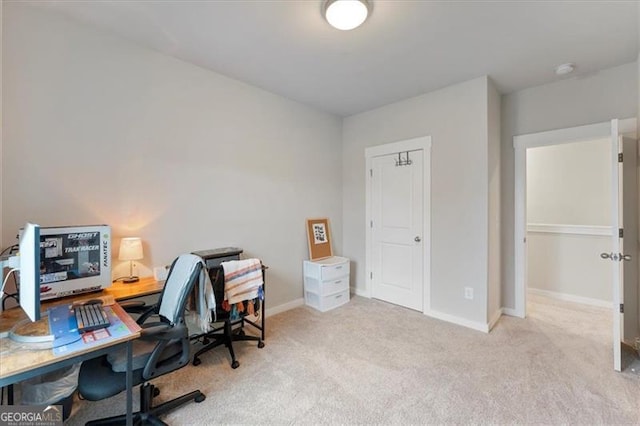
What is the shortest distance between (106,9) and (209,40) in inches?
27.5

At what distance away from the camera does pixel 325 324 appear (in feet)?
10.5

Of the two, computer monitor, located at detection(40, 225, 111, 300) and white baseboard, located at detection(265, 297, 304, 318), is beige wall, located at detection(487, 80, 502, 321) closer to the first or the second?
white baseboard, located at detection(265, 297, 304, 318)

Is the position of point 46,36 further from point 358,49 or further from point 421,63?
point 421,63

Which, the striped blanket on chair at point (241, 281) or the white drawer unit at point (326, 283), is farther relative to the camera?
the white drawer unit at point (326, 283)

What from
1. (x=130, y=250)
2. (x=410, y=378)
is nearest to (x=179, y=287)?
(x=130, y=250)

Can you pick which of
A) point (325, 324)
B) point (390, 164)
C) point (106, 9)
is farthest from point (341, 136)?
point (106, 9)

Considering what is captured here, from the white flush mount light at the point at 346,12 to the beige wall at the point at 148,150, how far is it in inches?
59.9

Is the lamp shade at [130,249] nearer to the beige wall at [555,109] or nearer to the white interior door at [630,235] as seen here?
the beige wall at [555,109]

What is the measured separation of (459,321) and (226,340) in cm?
249

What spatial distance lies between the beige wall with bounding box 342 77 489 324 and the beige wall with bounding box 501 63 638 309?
2.26 ft

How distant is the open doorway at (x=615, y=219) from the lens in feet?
7.55

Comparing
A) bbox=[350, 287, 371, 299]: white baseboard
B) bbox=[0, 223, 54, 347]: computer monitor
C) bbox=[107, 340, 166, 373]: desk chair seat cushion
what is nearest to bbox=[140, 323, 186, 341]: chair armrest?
bbox=[107, 340, 166, 373]: desk chair seat cushion

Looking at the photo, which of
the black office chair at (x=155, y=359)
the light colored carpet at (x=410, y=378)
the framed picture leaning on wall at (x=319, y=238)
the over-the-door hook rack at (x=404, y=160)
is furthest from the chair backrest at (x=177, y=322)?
the over-the-door hook rack at (x=404, y=160)

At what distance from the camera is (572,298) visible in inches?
154
